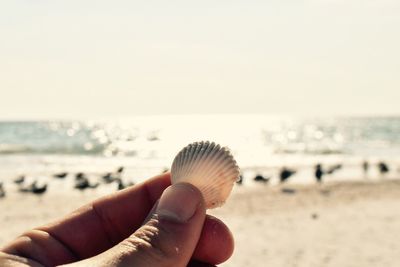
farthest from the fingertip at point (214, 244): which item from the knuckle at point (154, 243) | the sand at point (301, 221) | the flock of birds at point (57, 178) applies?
the flock of birds at point (57, 178)

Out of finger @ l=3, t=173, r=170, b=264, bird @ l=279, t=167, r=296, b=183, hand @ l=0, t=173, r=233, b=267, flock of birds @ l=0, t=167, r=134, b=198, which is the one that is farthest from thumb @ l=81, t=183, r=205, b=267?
bird @ l=279, t=167, r=296, b=183

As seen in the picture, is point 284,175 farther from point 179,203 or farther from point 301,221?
point 179,203

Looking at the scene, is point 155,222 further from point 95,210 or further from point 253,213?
point 253,213

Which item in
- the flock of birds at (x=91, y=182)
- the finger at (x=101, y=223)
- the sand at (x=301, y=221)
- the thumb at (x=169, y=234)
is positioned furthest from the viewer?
the flock of birds at (x=91, y=182)

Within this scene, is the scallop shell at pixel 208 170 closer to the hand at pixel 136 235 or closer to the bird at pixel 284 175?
the hand at pixel 136 235

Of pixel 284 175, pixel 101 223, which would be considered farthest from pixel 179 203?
pixel 284 175

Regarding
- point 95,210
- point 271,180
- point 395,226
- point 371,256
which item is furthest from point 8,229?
point 271,180

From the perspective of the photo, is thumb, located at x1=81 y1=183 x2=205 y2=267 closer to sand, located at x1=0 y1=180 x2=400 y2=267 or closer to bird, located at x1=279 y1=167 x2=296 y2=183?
sand, located at x1=0 y1=180 x2=400 y2=267
